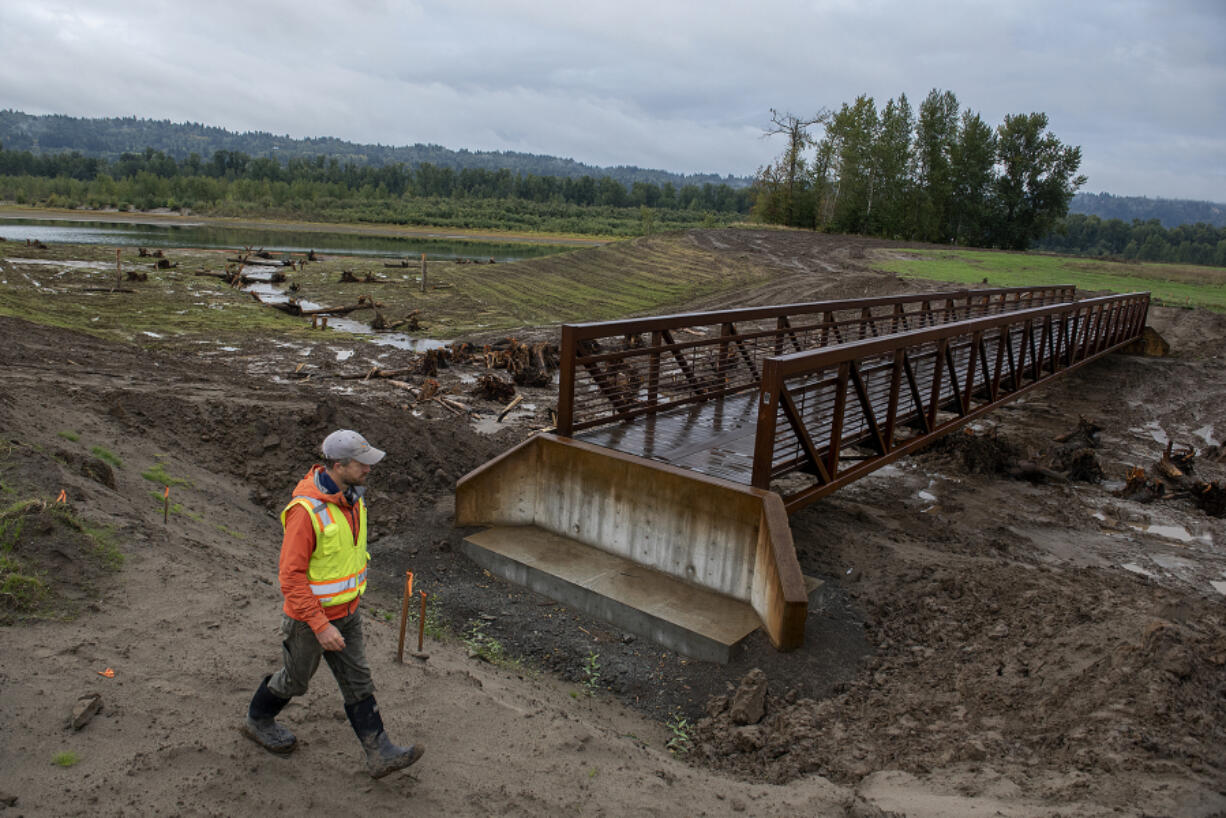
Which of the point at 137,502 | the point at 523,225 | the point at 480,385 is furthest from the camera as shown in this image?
the point at 523,225

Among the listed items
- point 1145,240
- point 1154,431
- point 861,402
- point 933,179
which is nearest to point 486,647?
point 861,402

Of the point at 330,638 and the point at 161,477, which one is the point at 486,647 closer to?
the point at 330,638

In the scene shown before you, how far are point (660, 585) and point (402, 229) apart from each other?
10129cm

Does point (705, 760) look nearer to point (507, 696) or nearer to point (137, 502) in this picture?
point (507, 696)

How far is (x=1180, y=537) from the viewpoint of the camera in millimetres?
10938

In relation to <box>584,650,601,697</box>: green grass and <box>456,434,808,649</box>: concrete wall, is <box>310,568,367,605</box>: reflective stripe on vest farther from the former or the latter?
<box>456,434,808,649</box>: concrete wall

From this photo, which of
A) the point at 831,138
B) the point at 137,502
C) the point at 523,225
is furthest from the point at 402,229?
the point at 137,502

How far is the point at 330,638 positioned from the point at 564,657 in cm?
336

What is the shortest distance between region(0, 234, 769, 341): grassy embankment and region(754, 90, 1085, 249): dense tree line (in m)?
23.4

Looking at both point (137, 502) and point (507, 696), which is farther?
point (137, 502)

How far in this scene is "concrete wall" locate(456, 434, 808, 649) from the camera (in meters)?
7.34

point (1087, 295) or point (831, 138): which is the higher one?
Result: point (831, 138)

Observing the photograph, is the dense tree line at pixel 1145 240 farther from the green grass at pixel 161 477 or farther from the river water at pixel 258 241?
the green grass at pixel 161 477

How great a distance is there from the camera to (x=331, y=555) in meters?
4.36
